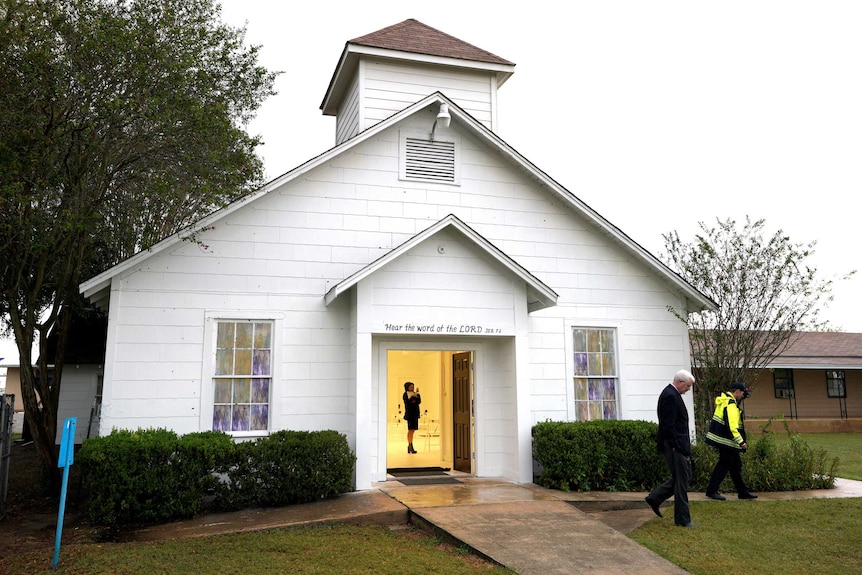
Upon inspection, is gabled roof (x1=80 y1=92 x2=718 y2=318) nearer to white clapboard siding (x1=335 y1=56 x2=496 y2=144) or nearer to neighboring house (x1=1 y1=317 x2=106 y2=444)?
white clapboard siding (x1=335 y1=56 x2=496 y2=144)

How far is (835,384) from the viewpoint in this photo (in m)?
30.2

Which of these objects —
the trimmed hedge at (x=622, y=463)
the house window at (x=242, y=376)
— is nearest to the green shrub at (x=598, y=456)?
the trimmed hedge at (x=622, y=463)

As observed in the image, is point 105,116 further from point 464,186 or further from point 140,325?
point 464,186

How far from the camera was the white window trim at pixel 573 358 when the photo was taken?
1280 cm

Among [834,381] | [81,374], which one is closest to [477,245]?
[81,374]

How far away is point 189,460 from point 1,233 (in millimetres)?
4737

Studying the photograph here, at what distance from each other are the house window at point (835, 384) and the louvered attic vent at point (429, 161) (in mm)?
24974

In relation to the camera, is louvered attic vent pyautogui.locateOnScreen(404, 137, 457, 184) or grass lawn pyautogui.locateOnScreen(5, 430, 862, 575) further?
louvered attic vent pyautogui.locateOnScreen(404, 137, 457, 184)

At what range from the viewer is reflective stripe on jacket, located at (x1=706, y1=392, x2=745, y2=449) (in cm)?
1065

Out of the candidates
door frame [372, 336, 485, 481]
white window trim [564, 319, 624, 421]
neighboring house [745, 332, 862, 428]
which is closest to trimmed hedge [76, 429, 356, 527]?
door frame [372, 336, 485, 481]

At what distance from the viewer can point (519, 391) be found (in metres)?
12.0

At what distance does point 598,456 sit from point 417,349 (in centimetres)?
369

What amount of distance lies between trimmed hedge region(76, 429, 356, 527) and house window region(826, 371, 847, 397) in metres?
27.2

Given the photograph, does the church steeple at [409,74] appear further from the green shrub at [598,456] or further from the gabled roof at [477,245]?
the green shrub at [598,456]
